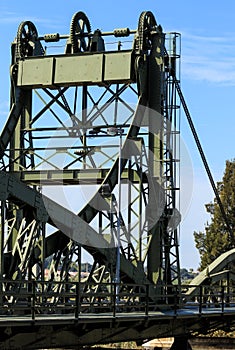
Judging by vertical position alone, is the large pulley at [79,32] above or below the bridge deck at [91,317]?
above

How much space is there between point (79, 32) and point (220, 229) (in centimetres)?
3474

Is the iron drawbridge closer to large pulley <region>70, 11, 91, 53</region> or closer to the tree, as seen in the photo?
large pulley <region>70, 11, 91, 53</region>

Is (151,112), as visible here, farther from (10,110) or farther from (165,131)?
(10,110)

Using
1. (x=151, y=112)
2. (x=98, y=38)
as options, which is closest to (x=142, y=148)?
(x=151, y=112)

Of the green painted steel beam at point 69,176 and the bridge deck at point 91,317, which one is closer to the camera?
the bridge deck at point 91,317

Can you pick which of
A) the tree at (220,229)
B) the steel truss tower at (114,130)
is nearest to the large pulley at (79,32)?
the steel truss tower at (114,130)

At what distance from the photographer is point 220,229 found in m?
68.8

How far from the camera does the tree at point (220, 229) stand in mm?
67562

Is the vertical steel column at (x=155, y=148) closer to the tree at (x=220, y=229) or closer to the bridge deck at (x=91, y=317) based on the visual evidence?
the bridge deck at (x=91, y=317)

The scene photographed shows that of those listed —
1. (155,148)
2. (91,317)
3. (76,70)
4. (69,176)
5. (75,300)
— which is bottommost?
(91,317)

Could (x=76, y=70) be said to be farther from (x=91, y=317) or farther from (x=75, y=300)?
(x=91, y=317)

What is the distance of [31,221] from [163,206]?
31.4 ft

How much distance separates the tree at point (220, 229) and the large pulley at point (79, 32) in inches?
1274

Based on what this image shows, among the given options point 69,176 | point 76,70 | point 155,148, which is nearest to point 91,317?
point 69,176
